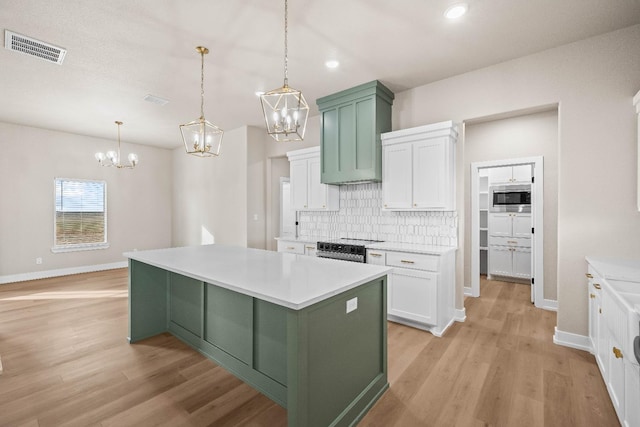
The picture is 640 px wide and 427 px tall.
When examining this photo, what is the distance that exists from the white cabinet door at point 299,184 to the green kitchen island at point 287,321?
1984 mm

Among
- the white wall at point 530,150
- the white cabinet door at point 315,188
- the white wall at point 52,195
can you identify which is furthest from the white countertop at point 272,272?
the white wall at point 52,195

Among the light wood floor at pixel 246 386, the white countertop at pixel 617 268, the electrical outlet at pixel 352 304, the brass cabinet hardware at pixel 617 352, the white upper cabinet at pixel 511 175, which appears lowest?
the light wood floor at pixel 246 386

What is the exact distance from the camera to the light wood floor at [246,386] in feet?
6.33

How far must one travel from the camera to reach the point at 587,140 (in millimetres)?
2791

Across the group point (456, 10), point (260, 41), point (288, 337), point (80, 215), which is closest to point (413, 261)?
point (288, 337)

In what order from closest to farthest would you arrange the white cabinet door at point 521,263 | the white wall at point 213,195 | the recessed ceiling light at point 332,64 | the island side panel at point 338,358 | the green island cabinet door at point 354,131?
the island side panel at point 338,358 < the recessed ceiling light at point 332,64 < the green island cabinet door at point 354,131 < the white cabinet door at point 521,263 < the white wall at point 213,195

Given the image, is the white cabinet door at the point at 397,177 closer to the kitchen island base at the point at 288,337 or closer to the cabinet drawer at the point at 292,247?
the cabinet drawer at the point at 292,247

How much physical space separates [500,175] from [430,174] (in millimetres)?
2696

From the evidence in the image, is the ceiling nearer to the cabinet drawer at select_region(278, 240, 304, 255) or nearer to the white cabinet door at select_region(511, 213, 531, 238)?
the cabinet drawer at select_region(278, 240, 304, 255)

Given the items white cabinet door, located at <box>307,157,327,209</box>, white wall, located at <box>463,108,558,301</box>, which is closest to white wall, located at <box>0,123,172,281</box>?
white cabinet door, located at <box>307,157,327,209</box>

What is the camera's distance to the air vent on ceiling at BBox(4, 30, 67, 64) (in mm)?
2770

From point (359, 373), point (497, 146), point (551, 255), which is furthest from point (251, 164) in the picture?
point (551, 255)

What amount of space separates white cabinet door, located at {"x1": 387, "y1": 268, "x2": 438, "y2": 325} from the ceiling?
2323mm

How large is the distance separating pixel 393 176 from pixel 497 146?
78.5 inches
